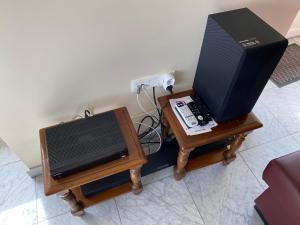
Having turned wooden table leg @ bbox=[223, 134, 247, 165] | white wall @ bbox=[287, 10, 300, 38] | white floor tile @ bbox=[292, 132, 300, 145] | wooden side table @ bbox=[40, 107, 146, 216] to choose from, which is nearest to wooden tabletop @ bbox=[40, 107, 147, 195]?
wooden side table @ bbox=[40, 107, 146, 216]

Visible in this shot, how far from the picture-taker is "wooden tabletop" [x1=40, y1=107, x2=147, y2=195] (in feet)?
2.77

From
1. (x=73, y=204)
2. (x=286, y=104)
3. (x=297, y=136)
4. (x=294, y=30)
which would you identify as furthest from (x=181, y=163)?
(x=294, y=30)

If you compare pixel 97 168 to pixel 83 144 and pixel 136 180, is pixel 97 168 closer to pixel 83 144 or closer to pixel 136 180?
pixel 83 144

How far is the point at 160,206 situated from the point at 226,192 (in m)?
0.35

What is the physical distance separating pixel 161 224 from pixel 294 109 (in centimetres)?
116

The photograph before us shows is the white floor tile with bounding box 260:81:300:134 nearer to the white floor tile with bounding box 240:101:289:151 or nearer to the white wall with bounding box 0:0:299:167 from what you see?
the white floor tile with bounding box 240:101:289:151

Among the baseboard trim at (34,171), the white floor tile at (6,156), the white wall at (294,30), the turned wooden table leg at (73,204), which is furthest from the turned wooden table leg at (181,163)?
the white wall at (294,30)

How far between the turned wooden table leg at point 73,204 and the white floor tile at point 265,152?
2.98ft

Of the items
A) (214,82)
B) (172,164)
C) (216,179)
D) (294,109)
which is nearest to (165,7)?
(214,82)

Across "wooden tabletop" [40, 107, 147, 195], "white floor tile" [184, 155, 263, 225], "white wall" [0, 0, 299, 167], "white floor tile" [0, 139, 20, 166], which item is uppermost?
"white wall" [0, 0, 299, 167]

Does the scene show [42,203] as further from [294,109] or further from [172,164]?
[294,109]

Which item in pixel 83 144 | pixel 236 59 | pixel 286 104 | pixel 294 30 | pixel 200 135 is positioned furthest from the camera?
pixel 294 30

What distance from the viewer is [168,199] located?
1.19 metres

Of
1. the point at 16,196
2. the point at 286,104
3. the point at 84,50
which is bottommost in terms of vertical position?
the point at 16,196
